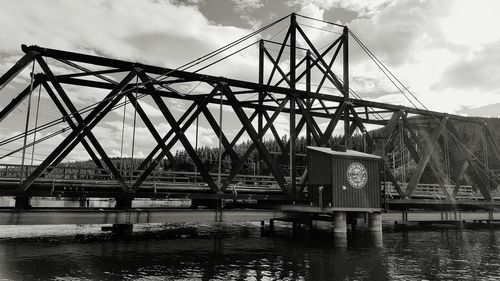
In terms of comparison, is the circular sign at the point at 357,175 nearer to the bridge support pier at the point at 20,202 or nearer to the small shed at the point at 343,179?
the small shed at the point at 343,179

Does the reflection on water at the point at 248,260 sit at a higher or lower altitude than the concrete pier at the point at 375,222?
lower

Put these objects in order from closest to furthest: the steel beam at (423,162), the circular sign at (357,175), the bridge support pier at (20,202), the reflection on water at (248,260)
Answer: the reflection on water at (248,260) < the bridge support pier at (20,202) < the circular sign at (357,175) < the steel beam at (423,162)

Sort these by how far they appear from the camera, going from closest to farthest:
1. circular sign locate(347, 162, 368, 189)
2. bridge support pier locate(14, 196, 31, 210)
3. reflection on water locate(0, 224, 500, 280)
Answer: reflection on water locate(0, 224, 500, 280) < bridge support pier locate(14, 196, 31, 210) < circular sign locate(347, 162, 368, 189)

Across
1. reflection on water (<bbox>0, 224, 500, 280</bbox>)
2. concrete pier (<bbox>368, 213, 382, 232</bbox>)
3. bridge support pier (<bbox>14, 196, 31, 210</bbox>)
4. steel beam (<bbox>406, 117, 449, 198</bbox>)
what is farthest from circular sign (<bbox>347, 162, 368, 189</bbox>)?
bridge support pier (<bbox>14, 196, 31, 210</bbox>)

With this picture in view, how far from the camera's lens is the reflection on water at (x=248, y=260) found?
16.0m

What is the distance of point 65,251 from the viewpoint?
21.0 m

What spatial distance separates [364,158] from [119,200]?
17.1m

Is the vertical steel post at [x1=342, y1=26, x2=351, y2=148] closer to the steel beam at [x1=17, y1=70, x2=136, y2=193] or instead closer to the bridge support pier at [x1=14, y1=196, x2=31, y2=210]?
the steel beam at [x1=17, y1=70, x2=136, y2=193]

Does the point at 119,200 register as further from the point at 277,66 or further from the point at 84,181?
the point at 277,66

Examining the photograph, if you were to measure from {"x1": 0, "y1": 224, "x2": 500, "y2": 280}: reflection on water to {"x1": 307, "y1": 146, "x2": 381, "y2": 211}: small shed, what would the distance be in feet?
9.03

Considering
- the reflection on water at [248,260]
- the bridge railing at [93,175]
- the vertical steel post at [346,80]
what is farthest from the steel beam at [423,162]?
the bridge railing at [93,175]

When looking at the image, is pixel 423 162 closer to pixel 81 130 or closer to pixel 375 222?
pixel 375 222

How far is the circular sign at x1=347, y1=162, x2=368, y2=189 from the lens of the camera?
26531 millimetres

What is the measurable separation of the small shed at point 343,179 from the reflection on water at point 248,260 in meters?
2.75
